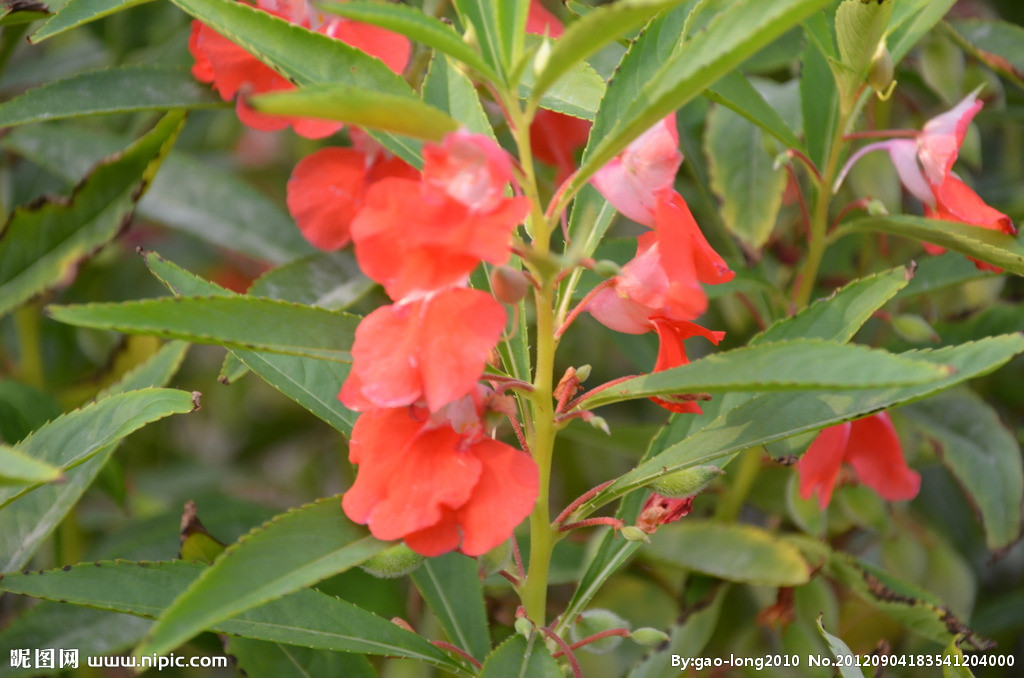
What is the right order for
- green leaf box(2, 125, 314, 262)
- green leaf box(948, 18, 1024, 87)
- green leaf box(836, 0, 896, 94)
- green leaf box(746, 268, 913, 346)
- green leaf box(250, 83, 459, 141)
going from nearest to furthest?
green leaf box(250, 83, 459, 141) < green leaf box(746, 268, 913, 346) < green leaf box(836, 0, 896, 94) < green leaf box(948, 18, 1024, 87) < green leaf box(2, 125, 314, 262)

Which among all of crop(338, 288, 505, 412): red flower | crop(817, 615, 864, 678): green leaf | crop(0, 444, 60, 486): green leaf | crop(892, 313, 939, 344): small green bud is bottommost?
crop(817, 615, 864, 678): green leaf

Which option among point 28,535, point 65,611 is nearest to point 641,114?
point 28,535

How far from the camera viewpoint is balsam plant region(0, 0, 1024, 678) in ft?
2.08

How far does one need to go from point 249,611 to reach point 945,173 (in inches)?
32.7

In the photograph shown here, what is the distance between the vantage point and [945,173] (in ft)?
3.27

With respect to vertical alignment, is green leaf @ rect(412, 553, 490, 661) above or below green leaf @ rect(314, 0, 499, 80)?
below

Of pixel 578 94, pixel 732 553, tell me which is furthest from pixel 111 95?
pixel 732 553

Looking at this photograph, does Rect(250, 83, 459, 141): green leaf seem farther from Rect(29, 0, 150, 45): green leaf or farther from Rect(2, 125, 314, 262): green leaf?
Result: Rect(2, 125, 314, 262): green leaf

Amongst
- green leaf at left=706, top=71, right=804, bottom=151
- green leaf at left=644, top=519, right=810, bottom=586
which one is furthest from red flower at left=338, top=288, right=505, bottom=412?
green leaf at left=644, top=519, right=810, bottom=586

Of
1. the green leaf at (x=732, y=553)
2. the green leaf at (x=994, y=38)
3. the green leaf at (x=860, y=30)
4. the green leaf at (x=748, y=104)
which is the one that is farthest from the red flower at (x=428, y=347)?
the green leaf at (x=994, y=38)

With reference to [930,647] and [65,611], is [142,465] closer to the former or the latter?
[65,611]

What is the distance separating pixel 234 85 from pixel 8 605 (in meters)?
0.95

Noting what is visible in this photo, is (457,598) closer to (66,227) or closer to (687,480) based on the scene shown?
(687,480)

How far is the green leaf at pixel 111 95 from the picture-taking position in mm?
1060
